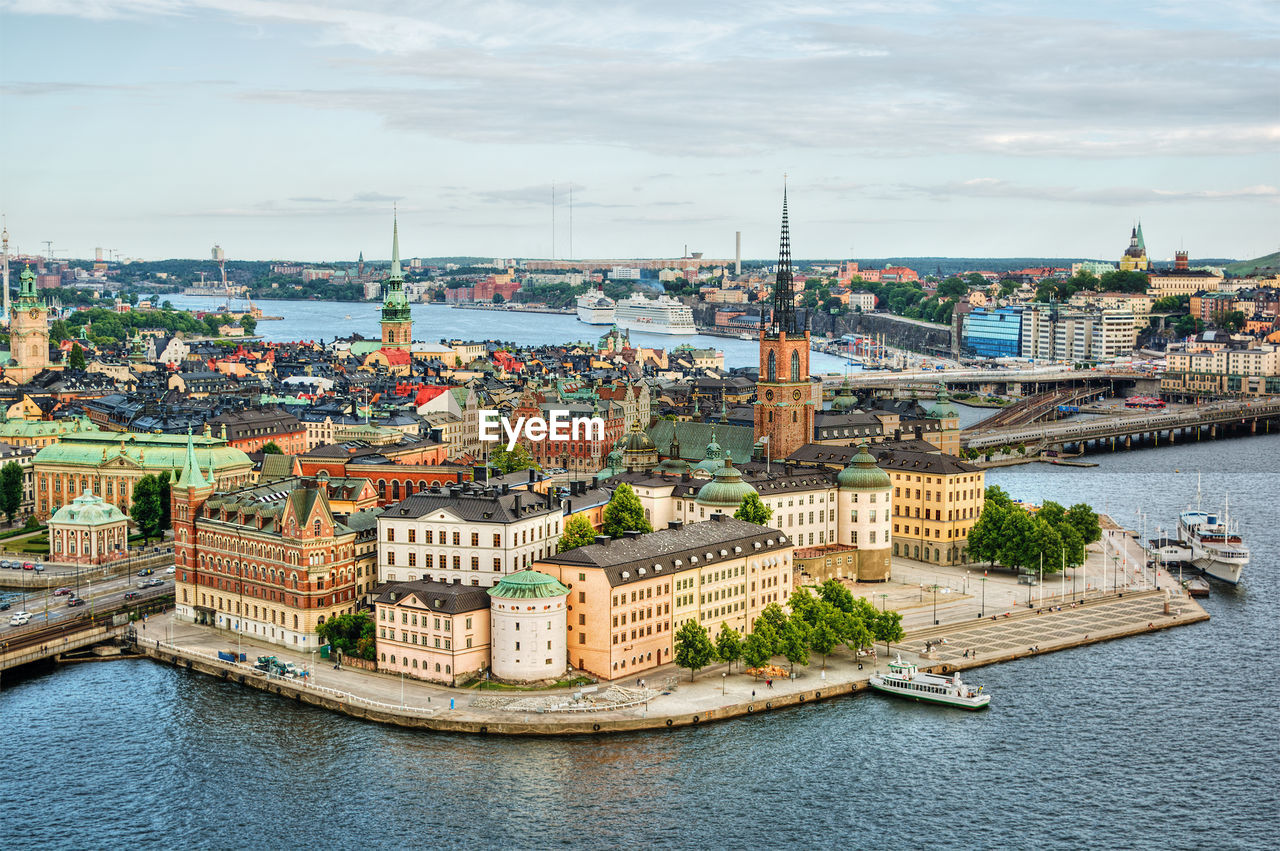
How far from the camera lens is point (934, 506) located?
10194cm

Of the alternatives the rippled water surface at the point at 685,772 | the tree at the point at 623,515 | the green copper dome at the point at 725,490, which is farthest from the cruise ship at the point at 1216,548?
the tree at the point at 623,515

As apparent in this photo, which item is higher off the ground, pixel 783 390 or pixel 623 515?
pixel 783 390

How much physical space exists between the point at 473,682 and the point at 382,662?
18.4 feet

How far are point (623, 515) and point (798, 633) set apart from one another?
1895cm

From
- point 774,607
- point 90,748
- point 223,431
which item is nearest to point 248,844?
point 90,748

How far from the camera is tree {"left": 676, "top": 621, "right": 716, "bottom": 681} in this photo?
2948 inches

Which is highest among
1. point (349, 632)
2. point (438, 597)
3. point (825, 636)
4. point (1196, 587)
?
point (438, 597)

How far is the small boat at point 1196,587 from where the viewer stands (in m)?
96.6

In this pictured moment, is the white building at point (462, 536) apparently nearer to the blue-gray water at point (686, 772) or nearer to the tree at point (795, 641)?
the blue-gray water at point (686, 772)

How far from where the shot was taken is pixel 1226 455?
167250 millimetres

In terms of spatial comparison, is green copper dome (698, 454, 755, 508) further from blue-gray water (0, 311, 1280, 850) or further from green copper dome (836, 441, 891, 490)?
blue-gray water (0, 311, 1280, 850)

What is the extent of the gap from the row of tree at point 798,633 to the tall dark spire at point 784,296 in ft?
127

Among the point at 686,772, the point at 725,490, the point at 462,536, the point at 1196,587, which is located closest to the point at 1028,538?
the point at 1196,587

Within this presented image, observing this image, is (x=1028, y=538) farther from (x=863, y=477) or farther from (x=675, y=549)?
(x=675, y=549)
